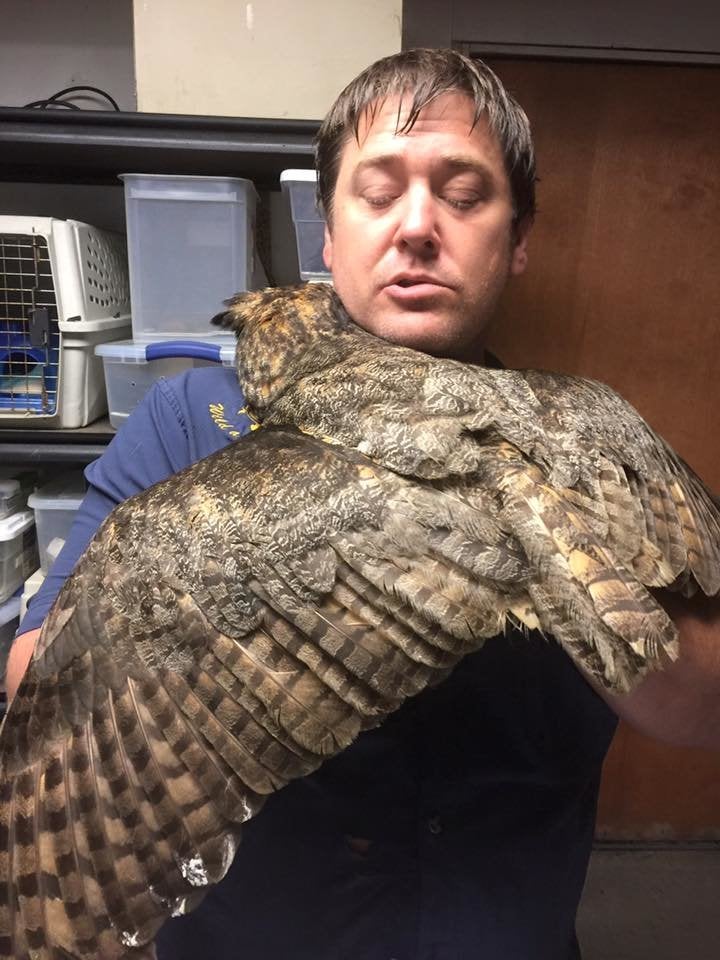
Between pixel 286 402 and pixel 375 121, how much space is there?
20.9 inches

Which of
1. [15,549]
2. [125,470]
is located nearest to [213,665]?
[125,470]

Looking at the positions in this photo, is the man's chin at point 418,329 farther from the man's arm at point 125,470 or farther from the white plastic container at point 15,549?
the white plastic container at point 15,549

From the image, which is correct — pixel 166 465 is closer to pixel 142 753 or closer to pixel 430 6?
pixel 142 753

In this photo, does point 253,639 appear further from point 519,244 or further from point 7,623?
point 7,623

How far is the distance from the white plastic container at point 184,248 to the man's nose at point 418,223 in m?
0.86

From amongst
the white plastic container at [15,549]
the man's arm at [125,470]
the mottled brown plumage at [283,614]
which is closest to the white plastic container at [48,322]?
the white plastic container at [15,549]

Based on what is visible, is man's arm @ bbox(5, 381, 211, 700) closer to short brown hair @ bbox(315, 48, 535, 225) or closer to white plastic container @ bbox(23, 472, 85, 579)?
short brown hair @ bbox(315, 48, 535, 225)

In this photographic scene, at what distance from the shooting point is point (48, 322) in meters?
1.81

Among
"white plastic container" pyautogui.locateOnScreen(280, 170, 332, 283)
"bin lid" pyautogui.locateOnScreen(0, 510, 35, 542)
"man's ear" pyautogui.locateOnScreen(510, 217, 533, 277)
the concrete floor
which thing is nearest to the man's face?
"man's ear" pyautogui.locateOnScreen(510, 217, 533, 277)

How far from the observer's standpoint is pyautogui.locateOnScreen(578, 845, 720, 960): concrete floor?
2.38 meters

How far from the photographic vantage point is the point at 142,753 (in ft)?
2.74

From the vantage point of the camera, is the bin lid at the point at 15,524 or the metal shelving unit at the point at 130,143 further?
the bin lid at the point at 15,524

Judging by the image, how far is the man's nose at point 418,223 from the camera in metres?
1.08

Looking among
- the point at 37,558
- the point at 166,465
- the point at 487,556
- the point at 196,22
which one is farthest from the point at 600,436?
the point at 37,558
